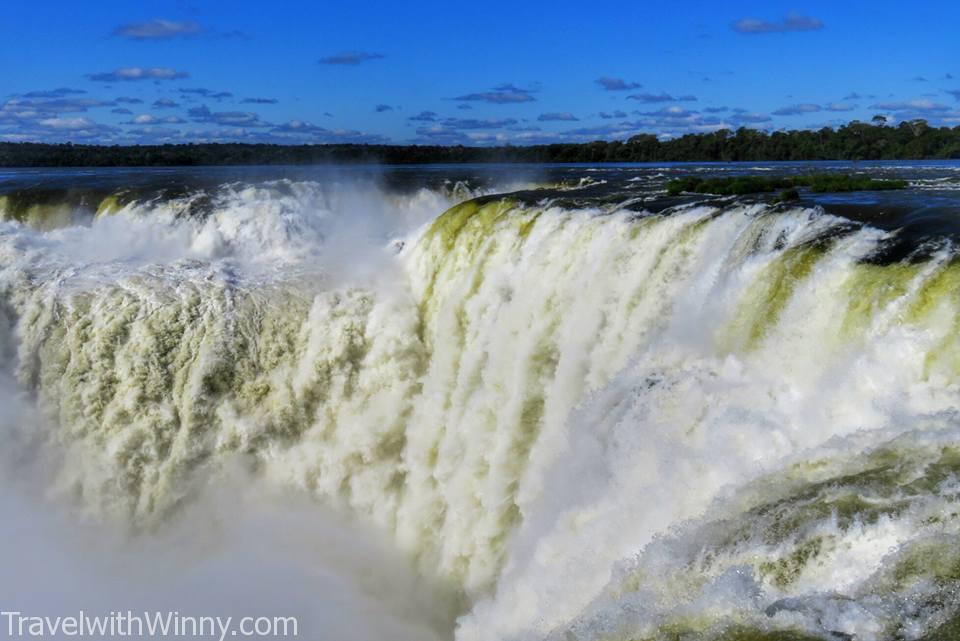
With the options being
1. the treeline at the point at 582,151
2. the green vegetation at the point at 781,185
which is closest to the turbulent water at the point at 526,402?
the green vegetation at the point at 781,185

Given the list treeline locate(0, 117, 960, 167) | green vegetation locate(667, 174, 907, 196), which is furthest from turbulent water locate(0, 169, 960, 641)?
treeline locate(0, 117, 960, 167)

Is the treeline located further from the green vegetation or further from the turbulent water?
the turbulent water

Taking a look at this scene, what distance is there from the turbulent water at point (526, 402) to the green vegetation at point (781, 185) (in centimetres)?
376

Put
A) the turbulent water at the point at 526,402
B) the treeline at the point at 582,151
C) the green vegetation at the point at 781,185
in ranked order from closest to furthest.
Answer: the turbulent water at the point at 526,402
the green vegetation at the point at 781,185
the treeline at the point at 582,151

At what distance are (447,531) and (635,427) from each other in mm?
4133

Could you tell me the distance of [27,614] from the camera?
11453mm

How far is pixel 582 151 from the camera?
52312 millimetres

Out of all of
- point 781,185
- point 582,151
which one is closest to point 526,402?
point 781,185

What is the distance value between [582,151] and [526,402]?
141 feet

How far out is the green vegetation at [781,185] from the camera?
605 inches

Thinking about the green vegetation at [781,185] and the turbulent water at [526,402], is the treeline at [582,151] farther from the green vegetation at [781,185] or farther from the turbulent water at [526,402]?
the turbulent water at [526,402]

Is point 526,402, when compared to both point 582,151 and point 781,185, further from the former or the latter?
point 582,151

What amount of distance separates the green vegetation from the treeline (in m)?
21.7

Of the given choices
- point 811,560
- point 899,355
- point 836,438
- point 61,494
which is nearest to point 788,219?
point 899,355
